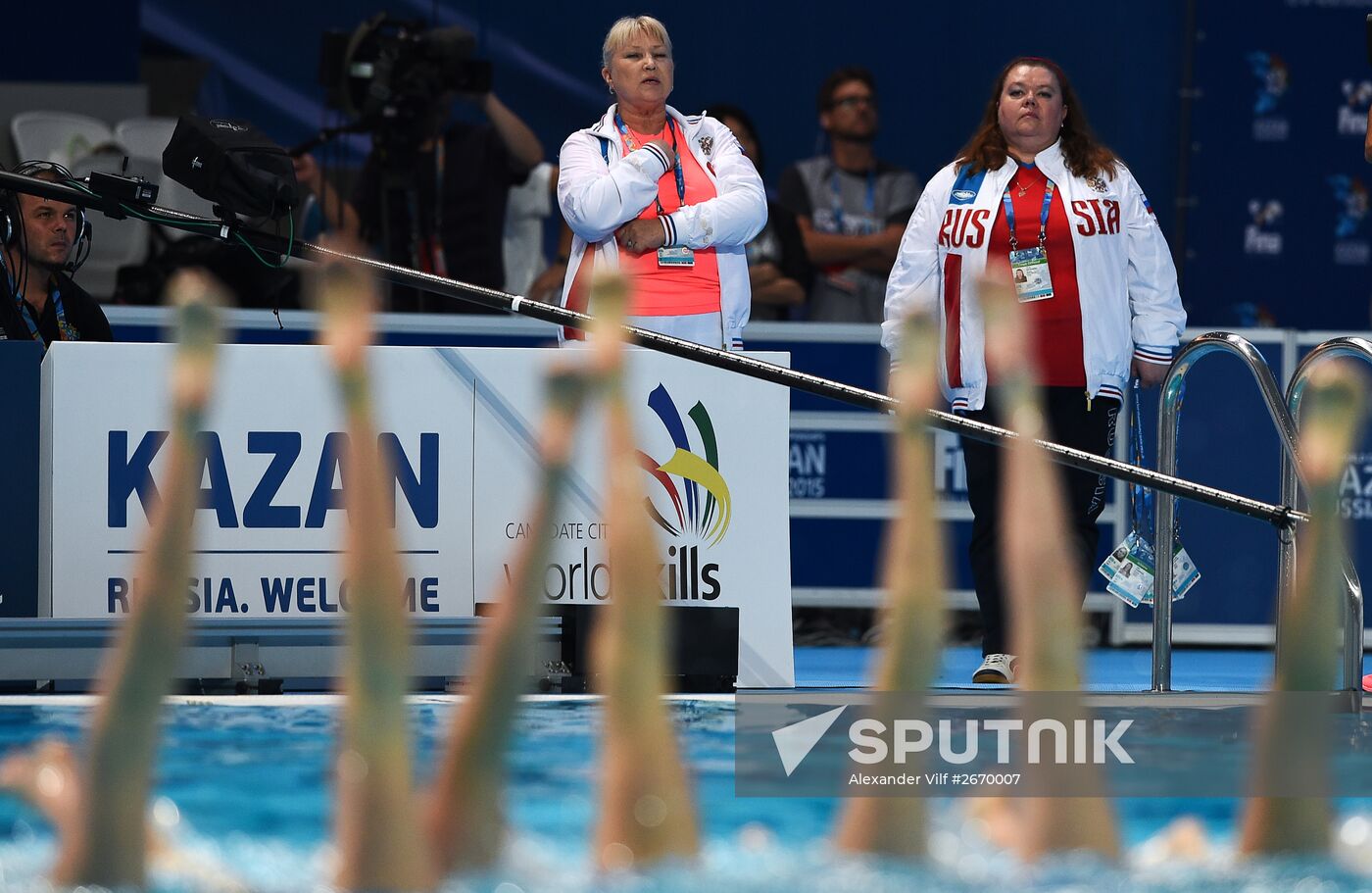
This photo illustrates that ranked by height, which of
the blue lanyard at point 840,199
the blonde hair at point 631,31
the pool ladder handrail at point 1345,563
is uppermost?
the blonde hair at point 631,31

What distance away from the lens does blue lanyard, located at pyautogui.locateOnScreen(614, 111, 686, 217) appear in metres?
5.25

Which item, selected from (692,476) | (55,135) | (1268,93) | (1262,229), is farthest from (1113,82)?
(55,135)

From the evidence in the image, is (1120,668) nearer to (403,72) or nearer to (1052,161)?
(1052,161)

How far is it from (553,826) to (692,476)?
2.56 meters

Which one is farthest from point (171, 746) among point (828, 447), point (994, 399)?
point (828, 447)

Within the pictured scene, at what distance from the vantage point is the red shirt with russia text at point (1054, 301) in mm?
5230

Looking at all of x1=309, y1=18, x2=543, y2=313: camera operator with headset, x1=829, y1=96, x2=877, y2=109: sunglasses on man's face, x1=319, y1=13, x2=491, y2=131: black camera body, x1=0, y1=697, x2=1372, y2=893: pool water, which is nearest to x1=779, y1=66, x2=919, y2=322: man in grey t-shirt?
x1=829, y1=96, x2=877, y2=109: sunglasses on man's face

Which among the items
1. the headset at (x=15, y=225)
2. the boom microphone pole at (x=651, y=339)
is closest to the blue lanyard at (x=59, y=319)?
the headset at (x=15, y=225)

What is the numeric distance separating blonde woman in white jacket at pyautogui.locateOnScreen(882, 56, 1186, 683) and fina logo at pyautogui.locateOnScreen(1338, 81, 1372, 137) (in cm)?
463

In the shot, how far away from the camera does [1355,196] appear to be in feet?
31.3

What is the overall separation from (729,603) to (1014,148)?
5.02 feet

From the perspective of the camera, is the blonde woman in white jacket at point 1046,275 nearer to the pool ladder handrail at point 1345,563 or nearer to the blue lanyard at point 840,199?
the pool ladder handrail at point 1345,563

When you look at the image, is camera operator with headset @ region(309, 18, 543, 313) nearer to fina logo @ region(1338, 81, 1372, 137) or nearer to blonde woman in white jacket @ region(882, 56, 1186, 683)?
blonde woman in white jacket @ region(882, 56, 1186, 683)

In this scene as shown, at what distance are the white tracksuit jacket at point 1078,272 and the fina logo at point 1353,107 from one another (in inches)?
182
